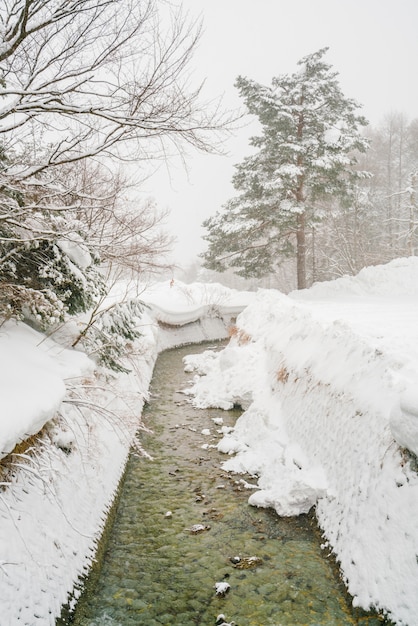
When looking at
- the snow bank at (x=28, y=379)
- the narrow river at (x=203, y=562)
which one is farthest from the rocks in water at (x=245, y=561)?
the snow bank at (x=28, y=379)

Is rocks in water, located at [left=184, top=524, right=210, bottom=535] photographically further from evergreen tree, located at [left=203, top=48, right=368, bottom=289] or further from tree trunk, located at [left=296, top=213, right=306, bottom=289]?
tree trunk, located at [left=296, top=213, right=306, bottom=289]

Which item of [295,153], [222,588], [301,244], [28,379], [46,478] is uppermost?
[295,153]

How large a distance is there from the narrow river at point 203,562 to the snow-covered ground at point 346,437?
319 mm

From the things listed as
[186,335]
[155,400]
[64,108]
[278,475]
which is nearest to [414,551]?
[278,475]

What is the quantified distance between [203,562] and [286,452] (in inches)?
97.7

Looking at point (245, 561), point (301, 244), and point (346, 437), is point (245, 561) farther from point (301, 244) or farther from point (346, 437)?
point (301, 244)

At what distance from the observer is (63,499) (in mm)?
4754

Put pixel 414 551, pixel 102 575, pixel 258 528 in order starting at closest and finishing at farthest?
pixel 414 551 → pixel 102 575 → pixel 258 528

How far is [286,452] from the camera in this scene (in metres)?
→ 6.73

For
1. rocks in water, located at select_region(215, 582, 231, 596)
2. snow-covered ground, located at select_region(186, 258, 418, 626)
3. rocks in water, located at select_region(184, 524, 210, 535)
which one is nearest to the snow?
snow-covered ground, located at select_region(186, 258, 418, 626)

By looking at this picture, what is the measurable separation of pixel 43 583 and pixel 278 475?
3.91 m

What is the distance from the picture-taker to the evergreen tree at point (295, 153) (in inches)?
717

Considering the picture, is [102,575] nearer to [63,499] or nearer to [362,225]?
[63,499]

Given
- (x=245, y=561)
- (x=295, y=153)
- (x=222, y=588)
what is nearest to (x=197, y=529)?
(x=245, y=561)
